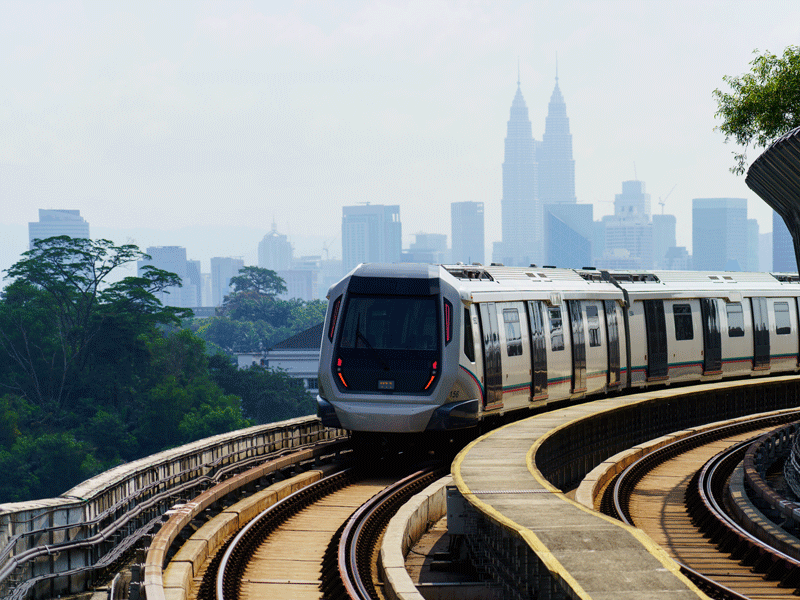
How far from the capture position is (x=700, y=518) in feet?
50.8

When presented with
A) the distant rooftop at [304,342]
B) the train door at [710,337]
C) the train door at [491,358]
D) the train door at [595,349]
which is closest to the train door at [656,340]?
the train door at [710,337]

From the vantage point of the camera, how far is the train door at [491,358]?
713 inches

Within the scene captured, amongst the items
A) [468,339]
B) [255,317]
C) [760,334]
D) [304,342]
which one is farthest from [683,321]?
[255,317]

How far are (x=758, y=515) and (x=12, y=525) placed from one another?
10108 mm

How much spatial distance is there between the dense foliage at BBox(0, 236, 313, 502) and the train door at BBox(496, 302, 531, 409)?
6621 cm

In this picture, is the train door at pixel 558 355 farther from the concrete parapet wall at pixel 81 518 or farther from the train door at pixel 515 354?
the concrete parapet wall at pixel 81 518

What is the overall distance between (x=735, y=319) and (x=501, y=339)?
11718 millimetres

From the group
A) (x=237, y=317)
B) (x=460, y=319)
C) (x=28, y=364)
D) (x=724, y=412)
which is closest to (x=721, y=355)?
(x=724, y=412)

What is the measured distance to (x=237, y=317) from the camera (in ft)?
568

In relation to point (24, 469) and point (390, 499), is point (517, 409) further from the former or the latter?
point (24, 469)

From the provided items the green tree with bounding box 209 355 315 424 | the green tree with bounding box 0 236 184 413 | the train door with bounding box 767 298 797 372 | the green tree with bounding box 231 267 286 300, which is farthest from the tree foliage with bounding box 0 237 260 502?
the green tree with bounding box 231 267 286 300

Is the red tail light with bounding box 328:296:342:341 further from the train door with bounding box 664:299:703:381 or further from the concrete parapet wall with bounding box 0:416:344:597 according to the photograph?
the train door with bounding box 664:299:703:381

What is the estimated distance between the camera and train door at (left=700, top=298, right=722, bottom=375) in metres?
27.1

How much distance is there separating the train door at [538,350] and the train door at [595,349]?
2.32 m
